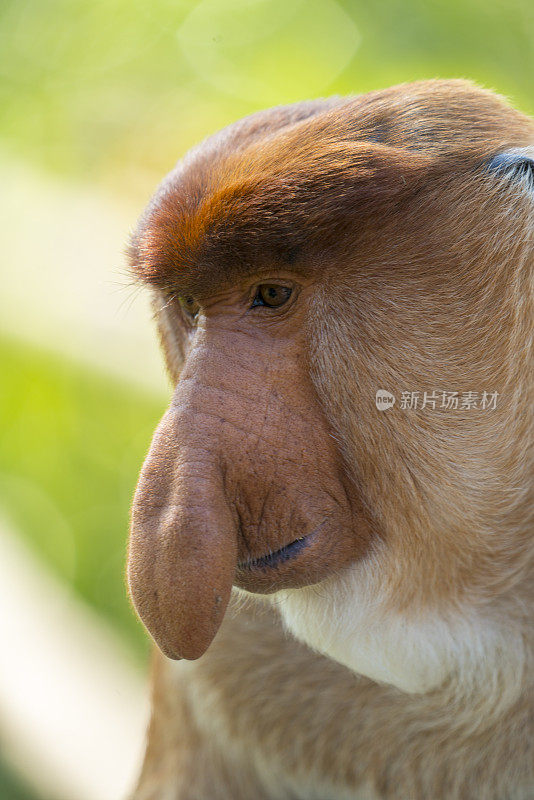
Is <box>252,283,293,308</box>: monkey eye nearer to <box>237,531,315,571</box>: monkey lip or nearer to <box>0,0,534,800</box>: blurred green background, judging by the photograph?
<box>237,531,315,571</box>: monkey lip

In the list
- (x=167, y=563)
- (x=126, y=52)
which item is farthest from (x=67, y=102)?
(x=167, y=563)

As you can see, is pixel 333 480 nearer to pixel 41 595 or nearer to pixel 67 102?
pixel 41 595

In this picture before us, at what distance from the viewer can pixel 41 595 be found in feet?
11.2

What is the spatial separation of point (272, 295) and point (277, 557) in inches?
18.2

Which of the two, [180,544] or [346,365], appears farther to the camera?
[346,365]

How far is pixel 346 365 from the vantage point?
65.4 inches

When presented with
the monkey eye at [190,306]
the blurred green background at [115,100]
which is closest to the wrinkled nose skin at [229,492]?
the monkey eye at [190,306]

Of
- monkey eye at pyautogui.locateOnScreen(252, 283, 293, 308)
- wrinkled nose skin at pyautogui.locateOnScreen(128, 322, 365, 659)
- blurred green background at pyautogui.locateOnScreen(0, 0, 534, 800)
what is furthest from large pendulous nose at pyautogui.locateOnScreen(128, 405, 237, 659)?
blurred green background at pyautogui.locateOnScreen(0, 0, 534, 800)

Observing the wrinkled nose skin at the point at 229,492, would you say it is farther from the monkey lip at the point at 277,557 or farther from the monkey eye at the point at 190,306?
the monkey eye at the point at 190,306

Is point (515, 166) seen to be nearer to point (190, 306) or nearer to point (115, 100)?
point (190, 306)

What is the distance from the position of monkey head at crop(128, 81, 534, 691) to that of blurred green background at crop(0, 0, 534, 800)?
2700 mm

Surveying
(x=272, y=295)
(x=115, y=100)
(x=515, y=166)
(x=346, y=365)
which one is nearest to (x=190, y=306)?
(x=272, y=295)

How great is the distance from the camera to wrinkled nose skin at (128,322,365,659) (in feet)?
5.02

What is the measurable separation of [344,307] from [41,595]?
85.4 inches
